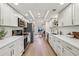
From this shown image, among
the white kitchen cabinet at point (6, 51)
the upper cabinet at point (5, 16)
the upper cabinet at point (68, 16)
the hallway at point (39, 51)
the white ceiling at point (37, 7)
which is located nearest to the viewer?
the white kitchen cabinet at point (6, 51)

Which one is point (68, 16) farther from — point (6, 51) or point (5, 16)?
point (6, 51)

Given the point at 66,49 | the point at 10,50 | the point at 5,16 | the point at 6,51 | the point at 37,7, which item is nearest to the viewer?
the point at 6,51

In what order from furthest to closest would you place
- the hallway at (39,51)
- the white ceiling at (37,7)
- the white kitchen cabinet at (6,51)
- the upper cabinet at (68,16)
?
the hallway at (39,51) < the white ceiling at (37,7) < the upper cabinet at (68,16) < the white kitchen cabinet at (6,51)

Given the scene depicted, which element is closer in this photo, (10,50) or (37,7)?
(10,50)

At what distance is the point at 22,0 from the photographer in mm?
1415

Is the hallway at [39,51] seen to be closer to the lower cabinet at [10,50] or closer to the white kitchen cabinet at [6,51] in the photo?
the lower cabinet at [10,50]

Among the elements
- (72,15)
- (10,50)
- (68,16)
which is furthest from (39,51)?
(10,50)

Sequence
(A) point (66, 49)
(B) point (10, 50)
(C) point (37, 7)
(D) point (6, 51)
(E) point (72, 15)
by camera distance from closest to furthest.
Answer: (D) point (6, 51) → (B) point (10, 50) → (A) point (66, 49) → (E) point (72, 15) → (C) point (37, 7)

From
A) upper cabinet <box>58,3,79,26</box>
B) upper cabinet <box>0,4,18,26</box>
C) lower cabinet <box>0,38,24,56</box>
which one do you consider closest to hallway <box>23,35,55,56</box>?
lower cabinet <box>0,38,24,56</box>

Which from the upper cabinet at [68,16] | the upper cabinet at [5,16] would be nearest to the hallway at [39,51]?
the upper cabinet at [68,16]

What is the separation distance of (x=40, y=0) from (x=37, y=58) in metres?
0.87

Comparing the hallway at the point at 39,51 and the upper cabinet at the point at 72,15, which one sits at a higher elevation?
the upper cabinet at the point at 72,15

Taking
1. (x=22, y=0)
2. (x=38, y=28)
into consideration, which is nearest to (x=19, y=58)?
(x=22, y=0)

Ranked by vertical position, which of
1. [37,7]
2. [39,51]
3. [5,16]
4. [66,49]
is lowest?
[39,51]
